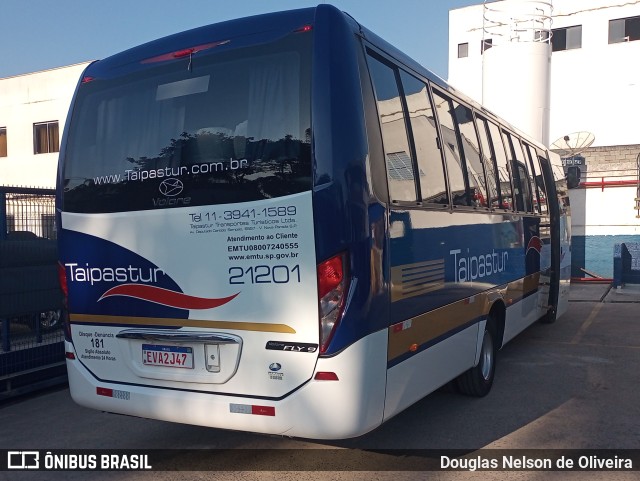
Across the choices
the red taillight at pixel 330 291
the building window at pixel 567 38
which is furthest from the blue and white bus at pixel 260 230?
the building window at pixel 567 38

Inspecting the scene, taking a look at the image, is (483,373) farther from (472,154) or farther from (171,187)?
(171,187)

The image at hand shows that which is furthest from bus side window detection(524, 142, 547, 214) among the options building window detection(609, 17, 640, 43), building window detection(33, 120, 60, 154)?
building window detection(609, 17, 640, 43)

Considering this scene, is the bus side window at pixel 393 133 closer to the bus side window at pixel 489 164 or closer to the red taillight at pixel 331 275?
the red taillight at pixel 331 275

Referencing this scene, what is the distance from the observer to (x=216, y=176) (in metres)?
4.03

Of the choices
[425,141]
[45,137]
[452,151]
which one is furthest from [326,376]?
[45,137]

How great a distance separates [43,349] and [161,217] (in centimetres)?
352

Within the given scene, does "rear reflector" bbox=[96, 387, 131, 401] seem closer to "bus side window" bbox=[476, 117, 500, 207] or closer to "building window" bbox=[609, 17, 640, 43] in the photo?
"bus side window" bbox=[476, 117, 500, 207]

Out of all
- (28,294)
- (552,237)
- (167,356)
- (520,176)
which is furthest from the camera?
(552,237)

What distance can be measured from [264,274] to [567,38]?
116ft

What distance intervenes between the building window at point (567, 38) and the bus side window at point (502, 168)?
30.3m

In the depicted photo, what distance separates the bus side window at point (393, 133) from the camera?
4.16 m

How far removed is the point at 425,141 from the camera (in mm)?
4812

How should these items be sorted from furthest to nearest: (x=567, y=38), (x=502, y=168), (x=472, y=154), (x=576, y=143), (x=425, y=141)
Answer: (x=567, y=38)
(x=576, y=143)
(x=502, y=168)
(x=472, y=154)
(x=425, y=141)

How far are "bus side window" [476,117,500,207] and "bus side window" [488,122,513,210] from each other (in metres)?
0.18
